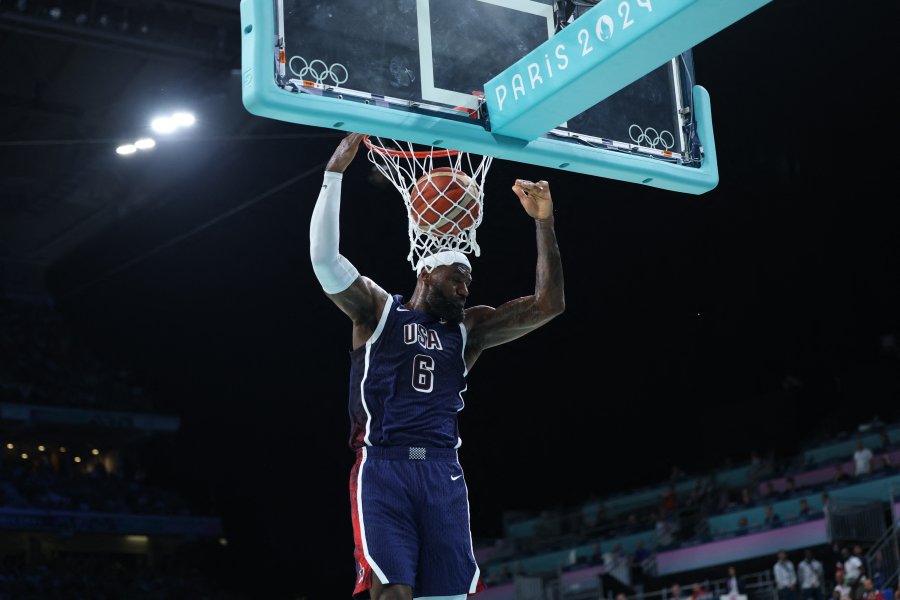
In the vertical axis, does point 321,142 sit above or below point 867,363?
above

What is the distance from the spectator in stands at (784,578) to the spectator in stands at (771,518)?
1.56 metres

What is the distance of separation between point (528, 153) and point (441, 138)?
0.38m

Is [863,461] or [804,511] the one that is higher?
[863,461]

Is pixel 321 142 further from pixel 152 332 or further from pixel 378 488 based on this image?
pixel 378 488

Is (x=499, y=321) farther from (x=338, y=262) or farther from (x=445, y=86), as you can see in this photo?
(x=445, y=86)

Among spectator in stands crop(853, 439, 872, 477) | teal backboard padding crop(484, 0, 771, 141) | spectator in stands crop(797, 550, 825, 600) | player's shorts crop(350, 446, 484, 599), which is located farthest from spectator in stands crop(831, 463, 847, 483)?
teal backboard padding crop(484, 0, 771, 141)

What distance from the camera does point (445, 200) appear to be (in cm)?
504

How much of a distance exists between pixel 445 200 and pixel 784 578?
12848 millimetres

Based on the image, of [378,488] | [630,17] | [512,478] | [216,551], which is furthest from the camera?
[216,551]

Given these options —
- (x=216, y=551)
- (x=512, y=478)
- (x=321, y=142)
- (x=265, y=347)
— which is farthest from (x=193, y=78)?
(x=216, y=551)

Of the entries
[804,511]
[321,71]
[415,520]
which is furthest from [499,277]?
[321,71]

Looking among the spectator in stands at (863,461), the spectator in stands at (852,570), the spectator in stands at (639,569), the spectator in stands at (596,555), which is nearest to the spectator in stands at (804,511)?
the spectator in stands at (863,461)

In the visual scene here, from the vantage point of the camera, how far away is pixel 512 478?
25641mm

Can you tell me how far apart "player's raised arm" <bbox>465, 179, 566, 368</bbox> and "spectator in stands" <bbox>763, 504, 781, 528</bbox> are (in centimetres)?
1414
